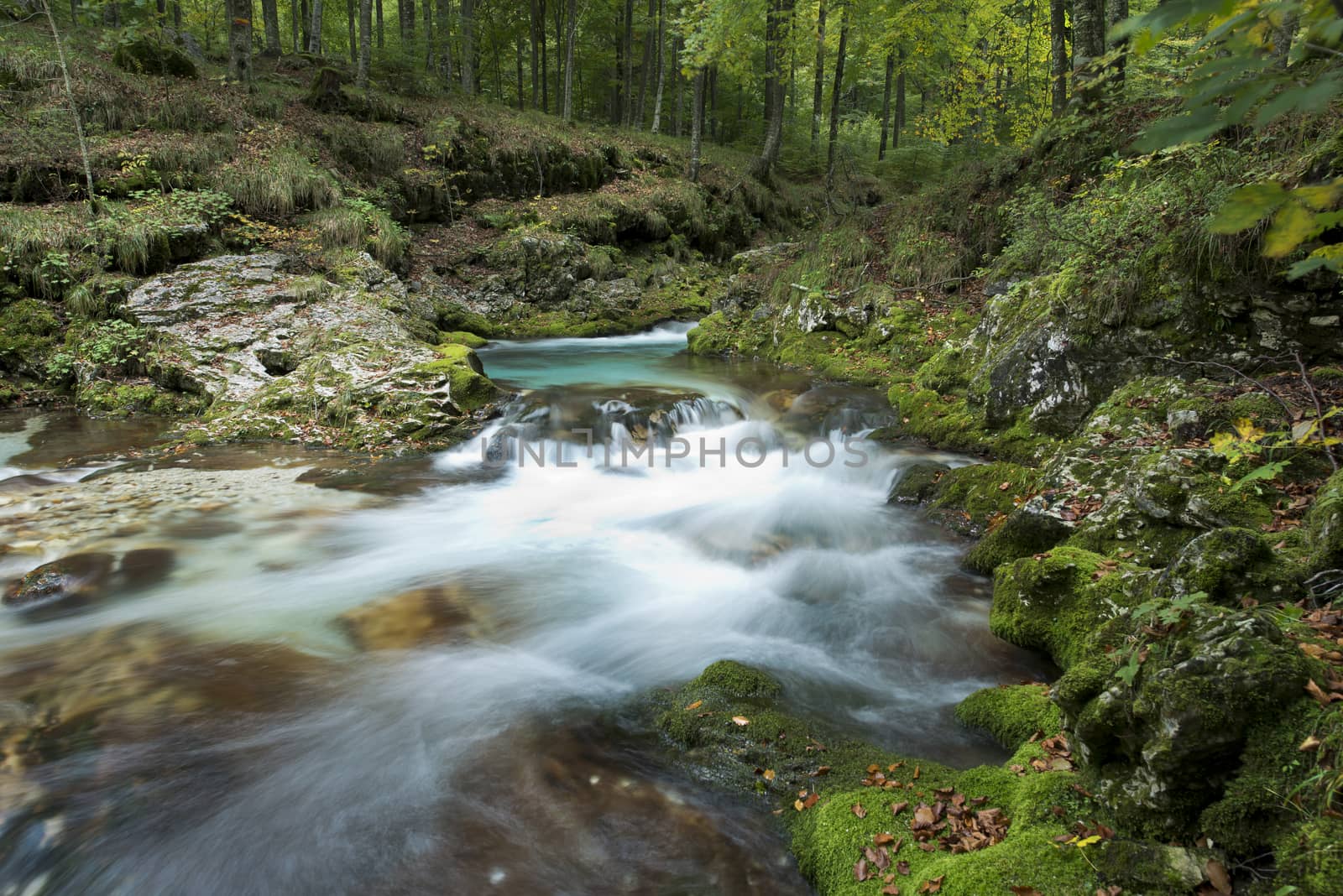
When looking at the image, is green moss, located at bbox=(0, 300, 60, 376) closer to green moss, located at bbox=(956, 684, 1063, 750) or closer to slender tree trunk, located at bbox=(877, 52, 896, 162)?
green moss, located at bbox=(956, 684, 1063, 750)

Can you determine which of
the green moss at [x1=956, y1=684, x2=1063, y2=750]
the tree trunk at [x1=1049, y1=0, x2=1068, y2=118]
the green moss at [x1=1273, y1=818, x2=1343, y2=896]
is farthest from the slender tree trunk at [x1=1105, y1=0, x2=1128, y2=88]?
the green moss at [x1=1273, y1=818, x2=1343, y2=896]

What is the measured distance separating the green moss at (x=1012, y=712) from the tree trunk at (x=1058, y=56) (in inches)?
449

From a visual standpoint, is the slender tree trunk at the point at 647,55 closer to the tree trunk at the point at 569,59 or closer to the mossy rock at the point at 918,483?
the tree trunk at the point at 569,59

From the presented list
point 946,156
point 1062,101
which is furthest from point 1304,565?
point 946,156

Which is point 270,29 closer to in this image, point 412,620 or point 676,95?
point 676,95

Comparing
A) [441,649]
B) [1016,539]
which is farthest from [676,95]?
[441,649]

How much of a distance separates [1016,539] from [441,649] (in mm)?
4405

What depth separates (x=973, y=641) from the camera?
463 centimetres

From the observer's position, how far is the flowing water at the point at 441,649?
309 cm

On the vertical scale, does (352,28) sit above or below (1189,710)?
above

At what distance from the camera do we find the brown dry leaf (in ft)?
6.92

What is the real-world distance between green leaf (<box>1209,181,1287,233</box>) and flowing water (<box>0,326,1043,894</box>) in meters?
2.81

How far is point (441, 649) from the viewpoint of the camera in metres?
4.75

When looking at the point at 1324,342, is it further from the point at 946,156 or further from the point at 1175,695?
the point at 946,156
